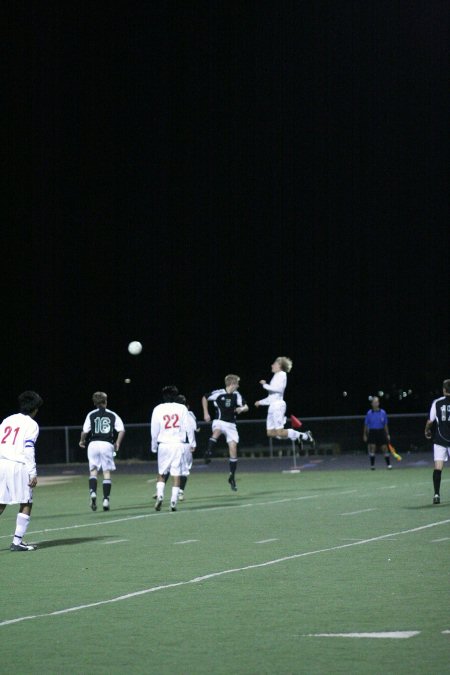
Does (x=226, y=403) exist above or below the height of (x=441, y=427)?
above

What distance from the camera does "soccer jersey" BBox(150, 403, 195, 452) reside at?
22359mm

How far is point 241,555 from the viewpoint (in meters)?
15.3

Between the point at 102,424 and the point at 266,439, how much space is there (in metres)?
24.5

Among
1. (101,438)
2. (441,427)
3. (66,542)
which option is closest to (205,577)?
(66,542)

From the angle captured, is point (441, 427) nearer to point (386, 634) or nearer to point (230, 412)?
point (230, 412)

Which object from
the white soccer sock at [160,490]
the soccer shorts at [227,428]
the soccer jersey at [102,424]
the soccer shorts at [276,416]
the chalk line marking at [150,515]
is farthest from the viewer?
the soccer shorts at [276,416]

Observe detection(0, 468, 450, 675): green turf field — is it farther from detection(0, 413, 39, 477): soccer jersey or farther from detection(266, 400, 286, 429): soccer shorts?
detection(266, 400, 286, 429): soccer shorts

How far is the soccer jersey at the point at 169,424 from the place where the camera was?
2236cm

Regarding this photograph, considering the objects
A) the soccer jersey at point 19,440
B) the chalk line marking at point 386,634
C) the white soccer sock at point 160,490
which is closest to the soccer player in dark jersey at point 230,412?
the white soccer sock at point 160,490

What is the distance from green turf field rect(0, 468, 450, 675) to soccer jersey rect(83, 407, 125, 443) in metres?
1.42

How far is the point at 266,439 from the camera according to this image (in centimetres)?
4778

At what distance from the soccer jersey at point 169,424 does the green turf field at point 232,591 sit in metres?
1.28

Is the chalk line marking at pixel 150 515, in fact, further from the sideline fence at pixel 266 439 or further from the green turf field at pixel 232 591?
the sideline fence at pixel 266 439

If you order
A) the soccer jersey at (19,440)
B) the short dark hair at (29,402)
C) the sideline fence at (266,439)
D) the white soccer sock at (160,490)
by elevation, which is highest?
the short dark hair at (29,402)
